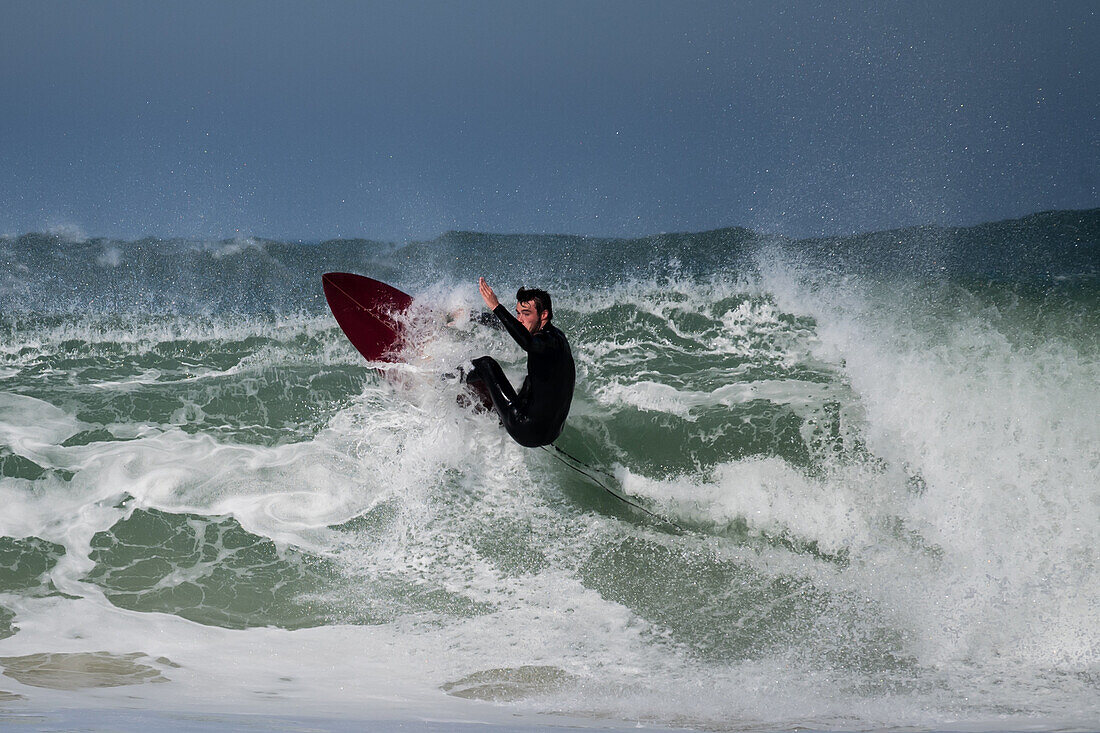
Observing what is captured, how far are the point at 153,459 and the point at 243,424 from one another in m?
0.63

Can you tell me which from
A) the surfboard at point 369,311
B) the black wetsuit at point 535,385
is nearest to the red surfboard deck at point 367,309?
the surfboard at point 369,311

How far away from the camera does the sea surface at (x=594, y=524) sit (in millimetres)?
3426

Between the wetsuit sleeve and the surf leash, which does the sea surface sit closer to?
the surf leash

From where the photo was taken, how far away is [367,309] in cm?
512

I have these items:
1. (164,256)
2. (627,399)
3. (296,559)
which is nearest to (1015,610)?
(627,399)

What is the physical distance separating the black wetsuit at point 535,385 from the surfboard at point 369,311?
34.2 inches

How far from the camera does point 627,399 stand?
221 inches

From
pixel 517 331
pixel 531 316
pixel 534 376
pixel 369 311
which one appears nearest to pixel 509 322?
pixel 517 331

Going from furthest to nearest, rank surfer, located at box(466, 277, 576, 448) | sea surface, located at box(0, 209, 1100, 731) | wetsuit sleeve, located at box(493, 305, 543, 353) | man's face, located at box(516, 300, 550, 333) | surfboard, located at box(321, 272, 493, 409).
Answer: surfboard, located at box(321, 272, 493, 409)
man's face, located at box(516, 300, 550, 333)
surfer, located at box(466, 277, 576, 448)
wetsuit sleeve, located at box(493, 305, 543, 353)
sea surface, located at box(0, 209, 1100, 731)

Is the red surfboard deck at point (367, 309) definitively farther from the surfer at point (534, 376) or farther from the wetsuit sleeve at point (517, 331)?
the wetsuit sleeve at point (517, 331)

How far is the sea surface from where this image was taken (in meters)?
3.43

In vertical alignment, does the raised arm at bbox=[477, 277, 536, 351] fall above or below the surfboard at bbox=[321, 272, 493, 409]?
below

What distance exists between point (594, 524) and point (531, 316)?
138 centimetres

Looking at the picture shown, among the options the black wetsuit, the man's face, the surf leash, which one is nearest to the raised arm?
the black wetsuit
